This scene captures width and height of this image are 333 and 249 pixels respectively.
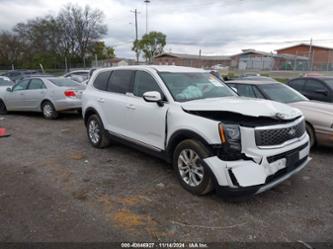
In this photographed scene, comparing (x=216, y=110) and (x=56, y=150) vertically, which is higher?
(x=216, y=110)

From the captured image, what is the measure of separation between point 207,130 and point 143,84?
1729 mm

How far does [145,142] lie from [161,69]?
4.12 ft

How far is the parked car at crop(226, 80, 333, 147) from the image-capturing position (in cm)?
521

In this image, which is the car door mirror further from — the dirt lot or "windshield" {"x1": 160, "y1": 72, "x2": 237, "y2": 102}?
"windshield" {"x1": 160, "y1": 72, "x2": 237, "y2": 102}

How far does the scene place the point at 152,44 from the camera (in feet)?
233

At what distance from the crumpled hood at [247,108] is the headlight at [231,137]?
9.8 inches

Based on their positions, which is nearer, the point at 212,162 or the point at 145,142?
the point at 212,162

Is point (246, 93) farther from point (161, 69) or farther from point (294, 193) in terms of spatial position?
point (294, 193)

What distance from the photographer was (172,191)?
382 centimetres

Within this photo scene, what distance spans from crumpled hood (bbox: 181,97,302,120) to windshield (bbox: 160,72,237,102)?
299 mm

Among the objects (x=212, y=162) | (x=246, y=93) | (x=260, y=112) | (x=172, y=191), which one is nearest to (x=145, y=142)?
(x=172, y=191)

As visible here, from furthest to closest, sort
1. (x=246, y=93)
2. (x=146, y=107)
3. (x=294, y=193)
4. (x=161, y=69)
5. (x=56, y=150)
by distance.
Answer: (x=246, y=93), (x=56, y=150), (x=161, y=69), (x=146, y=107), (x=294, y=193)

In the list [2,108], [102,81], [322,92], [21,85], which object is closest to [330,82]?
[322,92]

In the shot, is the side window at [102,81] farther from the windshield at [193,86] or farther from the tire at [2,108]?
the tire at [2,108]
